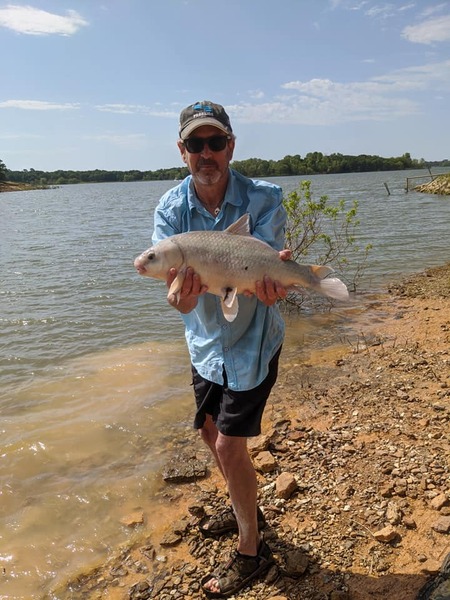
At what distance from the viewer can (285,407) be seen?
21.7 ft

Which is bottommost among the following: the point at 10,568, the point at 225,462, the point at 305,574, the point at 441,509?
the point at 10,568

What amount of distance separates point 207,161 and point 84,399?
17.6 ft

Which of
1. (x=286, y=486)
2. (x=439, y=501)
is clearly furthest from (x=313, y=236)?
(x=439, y=501)

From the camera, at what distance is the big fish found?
128 inches

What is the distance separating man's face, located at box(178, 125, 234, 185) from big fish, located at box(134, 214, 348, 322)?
1.27ft

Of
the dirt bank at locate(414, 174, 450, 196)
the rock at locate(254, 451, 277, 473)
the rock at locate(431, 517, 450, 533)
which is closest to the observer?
the rock at locate(431, 517, 450, 533)

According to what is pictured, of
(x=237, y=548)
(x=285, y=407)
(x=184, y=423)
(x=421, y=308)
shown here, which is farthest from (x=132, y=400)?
(x=421, y=308)

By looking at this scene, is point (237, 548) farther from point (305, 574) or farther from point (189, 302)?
point (189, 302)

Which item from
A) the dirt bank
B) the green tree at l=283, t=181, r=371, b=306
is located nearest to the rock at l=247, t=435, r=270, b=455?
the green tree at l=283, t=181, r=371, b=306

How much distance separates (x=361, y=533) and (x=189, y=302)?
2286 mm

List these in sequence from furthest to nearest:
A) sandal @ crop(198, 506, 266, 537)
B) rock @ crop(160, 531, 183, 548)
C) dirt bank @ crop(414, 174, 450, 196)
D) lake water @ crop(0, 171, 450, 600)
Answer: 1. dirt bank @ crop(414, 174, 450, 196)
2. lake water @ crop(0, 171, 450, 600)
3. rock @ crop(160, 531, 183, 548)
4. sandal @ crop(198, 506, 266, 537)

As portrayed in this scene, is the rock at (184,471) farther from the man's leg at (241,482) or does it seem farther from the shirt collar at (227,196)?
the shirt collar at (227,196)

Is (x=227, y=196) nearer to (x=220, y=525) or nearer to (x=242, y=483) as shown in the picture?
(x=242, y=483)

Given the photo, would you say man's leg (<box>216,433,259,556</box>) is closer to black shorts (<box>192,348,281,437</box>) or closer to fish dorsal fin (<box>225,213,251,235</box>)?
black shorts (<box>192,348,281,437</box>)
